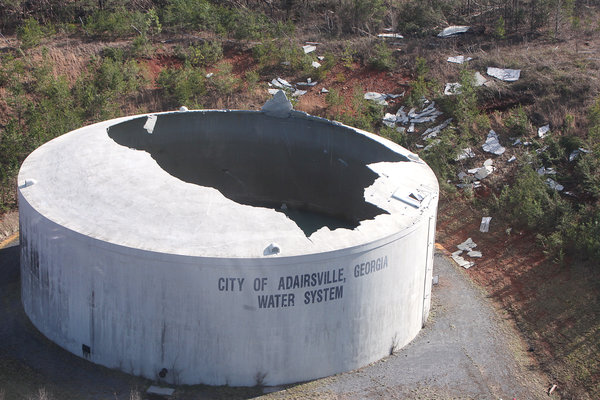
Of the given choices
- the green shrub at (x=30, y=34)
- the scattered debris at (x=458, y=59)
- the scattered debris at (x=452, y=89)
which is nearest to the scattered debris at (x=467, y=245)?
the scattered debris at (x=452, y=89)

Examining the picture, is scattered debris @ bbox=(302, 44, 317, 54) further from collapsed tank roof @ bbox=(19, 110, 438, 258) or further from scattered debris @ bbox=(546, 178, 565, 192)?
scattered debris @ bbox=(546, 178, 565, 192)

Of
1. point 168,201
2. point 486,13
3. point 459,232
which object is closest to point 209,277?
point 168,201

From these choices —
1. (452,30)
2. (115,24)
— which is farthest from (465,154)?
(115,24)

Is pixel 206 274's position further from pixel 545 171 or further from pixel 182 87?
pixel 182 87

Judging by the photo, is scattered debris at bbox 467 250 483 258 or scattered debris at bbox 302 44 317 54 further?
scattered debris at bbox 302 44 317 54

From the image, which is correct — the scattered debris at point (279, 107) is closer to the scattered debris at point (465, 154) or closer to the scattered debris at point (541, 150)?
the scattered debris at point (465, 154)

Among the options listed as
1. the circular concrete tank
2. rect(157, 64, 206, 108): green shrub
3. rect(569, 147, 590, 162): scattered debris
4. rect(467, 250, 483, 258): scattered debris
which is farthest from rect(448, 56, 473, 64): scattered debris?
the circular concrete tank
